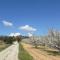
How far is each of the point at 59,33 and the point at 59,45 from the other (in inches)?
192

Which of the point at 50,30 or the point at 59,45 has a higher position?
the point at 50,30

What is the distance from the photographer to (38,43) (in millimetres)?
106875

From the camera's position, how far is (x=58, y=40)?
1887 inches

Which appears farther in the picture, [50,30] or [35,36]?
[35,36]

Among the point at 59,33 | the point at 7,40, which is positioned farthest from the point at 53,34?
the point at 7,40

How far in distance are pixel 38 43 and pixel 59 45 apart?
196ft

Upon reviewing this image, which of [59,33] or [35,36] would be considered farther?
[35,36]

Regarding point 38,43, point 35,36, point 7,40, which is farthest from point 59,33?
point 7,40

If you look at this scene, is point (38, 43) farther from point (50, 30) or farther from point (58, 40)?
point (58, 40)

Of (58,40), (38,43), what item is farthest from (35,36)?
(58,40)

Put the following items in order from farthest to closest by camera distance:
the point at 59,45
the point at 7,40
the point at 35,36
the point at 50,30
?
the point at 7,40 → the point at 35,36 → the point at 50,30 → the point at 59,45

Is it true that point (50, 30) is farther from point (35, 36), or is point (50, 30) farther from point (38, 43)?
point (35, 36)

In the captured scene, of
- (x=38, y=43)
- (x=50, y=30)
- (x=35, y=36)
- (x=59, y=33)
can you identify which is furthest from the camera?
(x=35, y=36)

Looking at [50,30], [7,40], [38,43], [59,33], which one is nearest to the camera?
[59,33]
